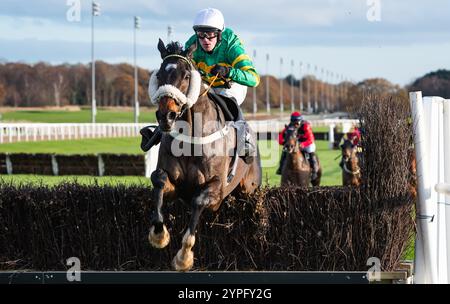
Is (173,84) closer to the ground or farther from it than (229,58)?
closer to the ground

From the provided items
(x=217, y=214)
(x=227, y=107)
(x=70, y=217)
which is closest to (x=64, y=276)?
(x=70, y=217)

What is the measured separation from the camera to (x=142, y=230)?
6.42 metres

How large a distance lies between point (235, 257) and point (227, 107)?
122cm

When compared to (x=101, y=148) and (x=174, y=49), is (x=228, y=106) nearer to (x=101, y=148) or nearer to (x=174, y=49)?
(x=174, y=49)

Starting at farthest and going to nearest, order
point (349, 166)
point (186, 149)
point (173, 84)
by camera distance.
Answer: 1. point (349, 166)
2. point (186, 149)
3. point (173, 84)

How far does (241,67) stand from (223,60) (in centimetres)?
19

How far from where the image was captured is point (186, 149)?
5.79m

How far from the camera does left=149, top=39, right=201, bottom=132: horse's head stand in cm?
532

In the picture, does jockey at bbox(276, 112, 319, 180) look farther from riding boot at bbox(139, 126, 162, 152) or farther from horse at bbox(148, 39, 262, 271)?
horse at bbox(148, 39, 262, 271)

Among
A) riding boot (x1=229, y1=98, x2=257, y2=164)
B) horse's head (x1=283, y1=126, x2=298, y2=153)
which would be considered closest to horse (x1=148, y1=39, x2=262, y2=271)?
riding boot (x1=229, y1=98, x2=257, y2=164)

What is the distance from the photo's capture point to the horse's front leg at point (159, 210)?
219 inches

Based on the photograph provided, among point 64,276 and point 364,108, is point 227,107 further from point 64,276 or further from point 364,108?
point 64,276

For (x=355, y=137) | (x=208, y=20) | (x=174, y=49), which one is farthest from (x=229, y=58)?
(x=355, y=137)
